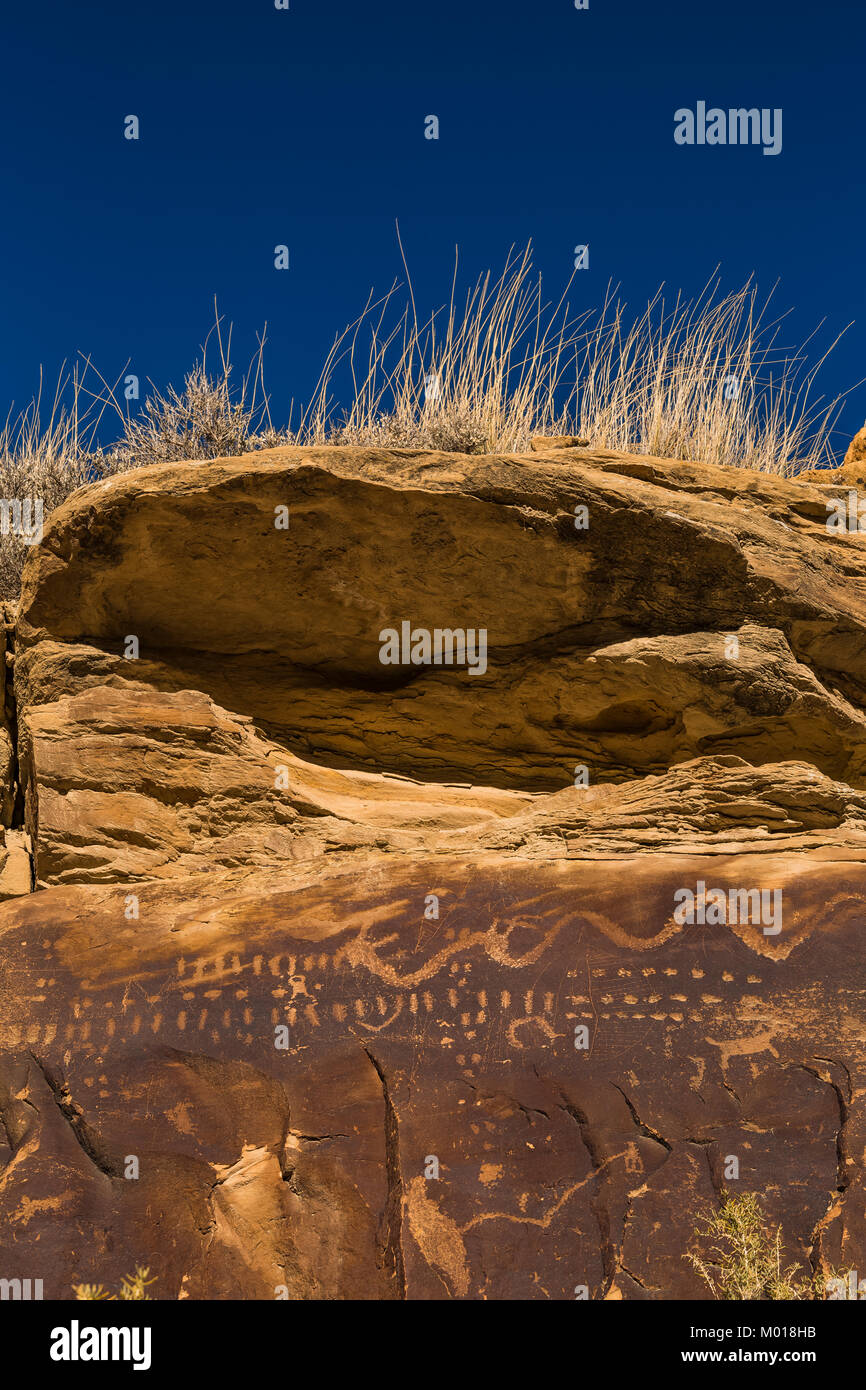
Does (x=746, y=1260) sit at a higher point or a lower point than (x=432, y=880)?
lower

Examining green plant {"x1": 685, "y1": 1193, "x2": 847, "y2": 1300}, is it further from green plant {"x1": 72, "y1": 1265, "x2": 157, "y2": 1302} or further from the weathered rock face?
green plant {"x1": 72, "y1": 1265, "x2": 157, "y2": 1302}

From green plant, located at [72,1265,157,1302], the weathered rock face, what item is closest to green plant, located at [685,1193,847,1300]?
the weathered rock face

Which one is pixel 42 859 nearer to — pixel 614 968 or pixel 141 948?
pixel 141 948

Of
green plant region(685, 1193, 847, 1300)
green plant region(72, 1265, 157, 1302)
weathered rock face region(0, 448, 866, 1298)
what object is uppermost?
weathered rock face region(0, 448, 866, 1298)

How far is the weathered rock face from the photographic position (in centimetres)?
408

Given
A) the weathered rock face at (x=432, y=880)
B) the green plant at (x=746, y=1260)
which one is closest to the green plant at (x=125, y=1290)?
the weathered rock face at (x=432, y=880)

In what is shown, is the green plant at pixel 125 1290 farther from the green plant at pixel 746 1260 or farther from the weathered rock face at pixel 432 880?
the green plant at pixel 746 1260

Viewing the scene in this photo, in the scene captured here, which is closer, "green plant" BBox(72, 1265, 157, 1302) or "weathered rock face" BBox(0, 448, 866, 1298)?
"green plant" BBox(72, 1265, 157, 1302)

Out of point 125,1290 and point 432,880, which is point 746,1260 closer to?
point 432,880

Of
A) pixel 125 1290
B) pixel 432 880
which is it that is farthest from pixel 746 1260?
pixel 125 1290

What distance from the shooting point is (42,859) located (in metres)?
4.96

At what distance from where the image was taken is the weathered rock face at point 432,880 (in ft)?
13.4

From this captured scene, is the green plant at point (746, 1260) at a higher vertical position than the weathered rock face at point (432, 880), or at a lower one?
lower

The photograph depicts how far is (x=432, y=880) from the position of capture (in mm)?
4918
